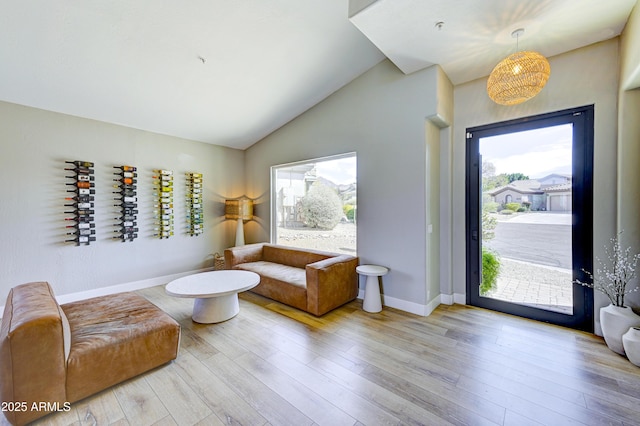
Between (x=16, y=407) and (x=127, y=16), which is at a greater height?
(x=127, y=16)

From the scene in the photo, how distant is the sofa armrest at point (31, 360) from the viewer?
150 centimetres

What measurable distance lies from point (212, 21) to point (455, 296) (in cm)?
434

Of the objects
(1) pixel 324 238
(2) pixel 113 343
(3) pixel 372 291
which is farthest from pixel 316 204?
(2) pixel 113 343

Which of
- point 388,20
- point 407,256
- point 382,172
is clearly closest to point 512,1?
point 388,20

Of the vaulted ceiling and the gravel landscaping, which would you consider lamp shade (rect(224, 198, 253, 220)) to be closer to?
the gravel landscaping

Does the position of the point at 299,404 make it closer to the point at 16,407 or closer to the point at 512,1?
the point at 16,407

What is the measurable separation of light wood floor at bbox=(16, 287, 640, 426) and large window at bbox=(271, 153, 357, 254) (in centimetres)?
156

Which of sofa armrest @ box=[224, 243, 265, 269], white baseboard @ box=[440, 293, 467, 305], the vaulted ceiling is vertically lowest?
white baseboard @ box=[440, 293, 467, 305]

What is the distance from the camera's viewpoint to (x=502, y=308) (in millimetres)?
3143

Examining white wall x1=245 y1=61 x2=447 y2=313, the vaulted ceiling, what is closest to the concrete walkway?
white wall x1=245 y1=61 x2=447 y2=313

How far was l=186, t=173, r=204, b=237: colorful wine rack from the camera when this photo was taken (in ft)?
15.3

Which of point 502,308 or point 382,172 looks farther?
point 382,172

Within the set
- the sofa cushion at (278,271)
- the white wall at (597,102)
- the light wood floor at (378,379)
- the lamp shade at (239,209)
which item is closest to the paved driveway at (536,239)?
the white wall at (597,102)

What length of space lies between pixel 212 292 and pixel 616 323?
379 centimetres
